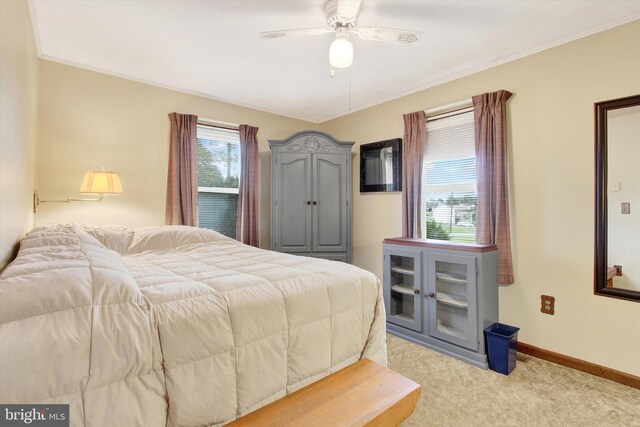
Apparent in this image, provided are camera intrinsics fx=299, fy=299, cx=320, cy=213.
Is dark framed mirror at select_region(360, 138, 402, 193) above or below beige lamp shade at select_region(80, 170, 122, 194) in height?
above

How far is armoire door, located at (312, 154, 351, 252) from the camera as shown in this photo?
3.68 m

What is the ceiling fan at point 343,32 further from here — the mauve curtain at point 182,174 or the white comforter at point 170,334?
the mauve curtain at point 182,174

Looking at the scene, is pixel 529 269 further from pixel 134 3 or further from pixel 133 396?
pixel 134 3

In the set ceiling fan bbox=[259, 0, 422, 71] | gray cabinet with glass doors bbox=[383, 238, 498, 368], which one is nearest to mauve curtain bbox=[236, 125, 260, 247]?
gray cabinet with glass doors bbox=[383, 238, 498, 368]

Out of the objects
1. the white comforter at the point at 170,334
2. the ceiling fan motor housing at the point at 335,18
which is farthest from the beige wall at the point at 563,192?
the white comforter at the point at 170,334

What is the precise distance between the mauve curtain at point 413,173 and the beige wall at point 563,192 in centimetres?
66

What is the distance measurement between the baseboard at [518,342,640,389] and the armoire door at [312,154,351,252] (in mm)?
2013

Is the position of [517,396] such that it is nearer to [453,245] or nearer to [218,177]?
[453,245]

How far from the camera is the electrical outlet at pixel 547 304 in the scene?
7.73 ft

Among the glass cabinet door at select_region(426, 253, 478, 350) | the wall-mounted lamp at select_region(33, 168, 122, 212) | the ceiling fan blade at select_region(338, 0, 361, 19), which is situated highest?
the ceiling fan blade at select_region(338, 0, 361, 19)

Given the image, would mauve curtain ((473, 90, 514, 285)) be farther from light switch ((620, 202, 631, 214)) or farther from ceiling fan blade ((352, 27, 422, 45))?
ceiling fan blade ((352, 27, 422, 45))

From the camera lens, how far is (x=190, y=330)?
90 cm

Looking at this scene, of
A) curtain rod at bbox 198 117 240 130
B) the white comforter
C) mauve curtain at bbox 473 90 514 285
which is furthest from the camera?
curtain rod at bbox 198 117 240 130

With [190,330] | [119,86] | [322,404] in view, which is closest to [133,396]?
[190,330]
